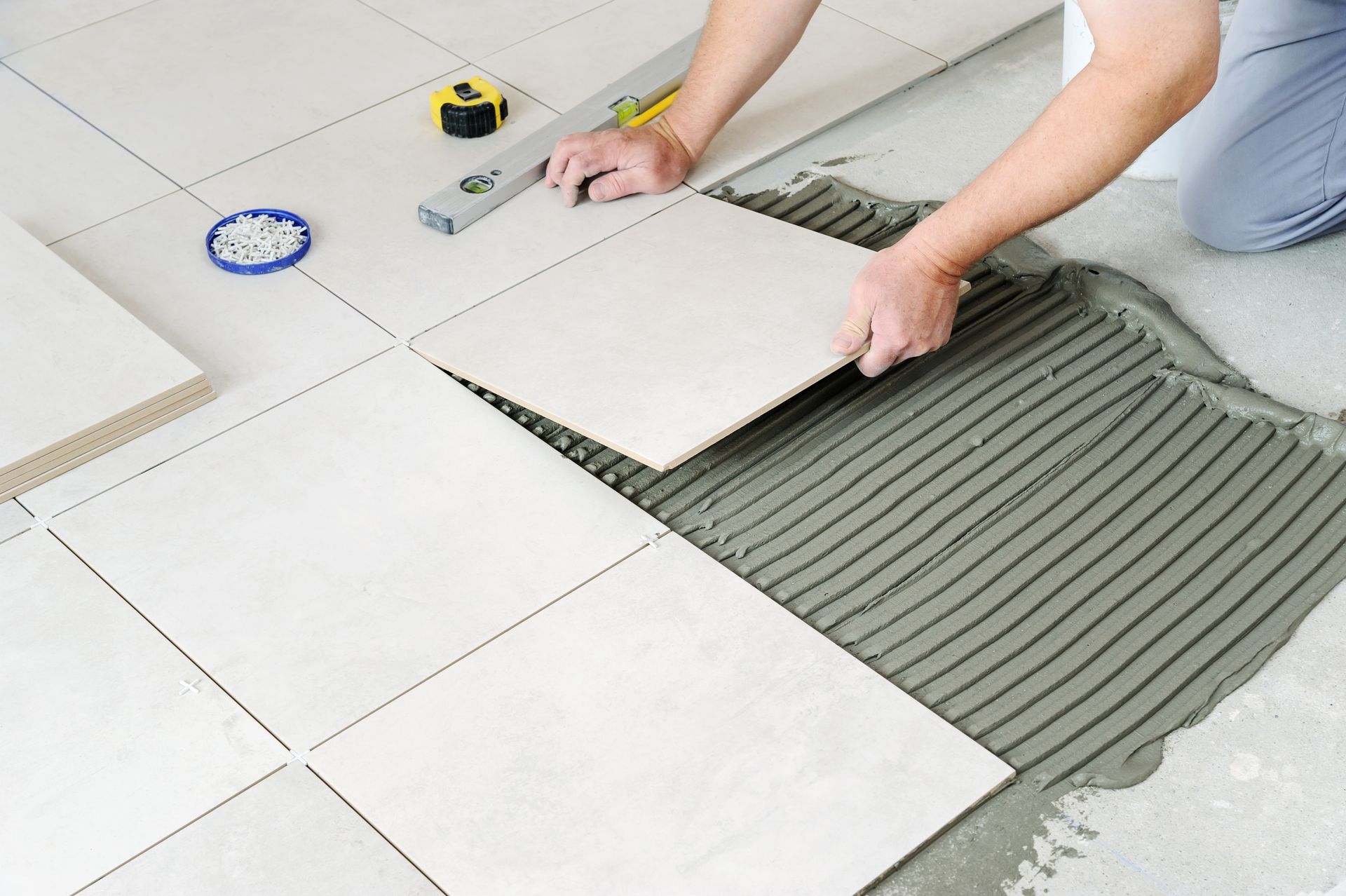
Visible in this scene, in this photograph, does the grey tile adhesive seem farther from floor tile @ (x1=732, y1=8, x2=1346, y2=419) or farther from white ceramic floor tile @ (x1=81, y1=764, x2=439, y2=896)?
white ceramic floor tile @ (x1=81, y1=764, x2=439, y2=896)

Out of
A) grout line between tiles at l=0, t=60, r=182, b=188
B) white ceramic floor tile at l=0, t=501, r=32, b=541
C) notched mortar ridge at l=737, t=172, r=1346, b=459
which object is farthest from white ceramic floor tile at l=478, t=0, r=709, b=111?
white ceramic floor tile at l=0, t=501, r=32, b=541

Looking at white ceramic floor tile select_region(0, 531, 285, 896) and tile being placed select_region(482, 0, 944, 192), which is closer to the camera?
white ceramic floor tile select_region(0, 531, 285, 896)

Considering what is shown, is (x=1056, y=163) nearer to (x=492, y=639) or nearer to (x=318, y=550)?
(x=492, y=639)

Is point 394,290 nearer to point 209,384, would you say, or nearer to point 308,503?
point 209,384

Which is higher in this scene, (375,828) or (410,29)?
(410,29)

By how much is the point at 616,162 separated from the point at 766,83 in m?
0.48

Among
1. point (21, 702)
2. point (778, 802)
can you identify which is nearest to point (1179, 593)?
point (778, 802)

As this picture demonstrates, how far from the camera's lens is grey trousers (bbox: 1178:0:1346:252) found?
7.32 ft

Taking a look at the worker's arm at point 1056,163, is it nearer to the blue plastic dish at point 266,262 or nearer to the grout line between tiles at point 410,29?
the blue plastic dish at point 266,262

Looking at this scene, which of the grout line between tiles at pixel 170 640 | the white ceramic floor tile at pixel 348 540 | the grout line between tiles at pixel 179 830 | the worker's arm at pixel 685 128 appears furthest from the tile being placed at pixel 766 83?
the grout line between tiles at pixel 179 830

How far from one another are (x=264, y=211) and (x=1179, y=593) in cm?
168

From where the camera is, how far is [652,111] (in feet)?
8.46

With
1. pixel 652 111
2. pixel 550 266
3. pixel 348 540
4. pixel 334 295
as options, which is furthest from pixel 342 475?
pixel 652 111

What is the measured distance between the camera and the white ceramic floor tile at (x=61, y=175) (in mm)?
2414
